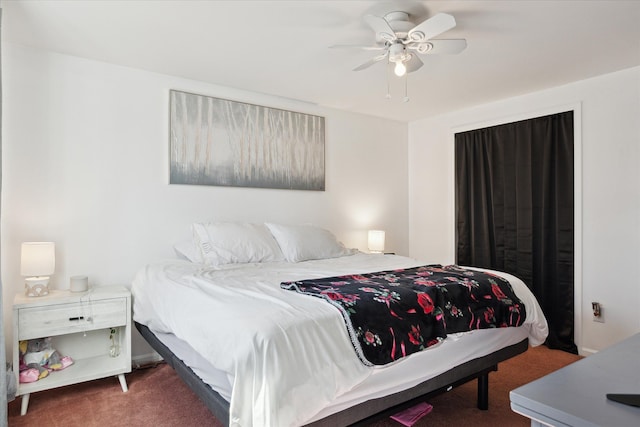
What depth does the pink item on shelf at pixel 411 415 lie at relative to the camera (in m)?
1.98

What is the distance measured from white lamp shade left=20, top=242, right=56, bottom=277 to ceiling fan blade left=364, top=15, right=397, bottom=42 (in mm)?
2451

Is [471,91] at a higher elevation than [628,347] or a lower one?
higher

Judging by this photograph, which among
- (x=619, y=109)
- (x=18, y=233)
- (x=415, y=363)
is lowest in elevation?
(x=415, y=363)

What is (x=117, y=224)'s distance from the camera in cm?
296

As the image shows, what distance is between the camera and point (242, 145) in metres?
3.55

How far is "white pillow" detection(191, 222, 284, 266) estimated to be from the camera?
2.92 metres

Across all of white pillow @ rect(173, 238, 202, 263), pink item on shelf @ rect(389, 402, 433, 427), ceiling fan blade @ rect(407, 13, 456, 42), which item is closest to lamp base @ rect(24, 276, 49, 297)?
white pillow @ rect(173, 238, 202, 263)

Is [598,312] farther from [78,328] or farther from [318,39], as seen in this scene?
[78,328]

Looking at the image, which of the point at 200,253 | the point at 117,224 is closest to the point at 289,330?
the point at 200,253

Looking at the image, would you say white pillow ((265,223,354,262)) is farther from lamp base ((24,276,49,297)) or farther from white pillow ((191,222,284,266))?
lamp base ((24,276,49,297))

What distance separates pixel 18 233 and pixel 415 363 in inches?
108

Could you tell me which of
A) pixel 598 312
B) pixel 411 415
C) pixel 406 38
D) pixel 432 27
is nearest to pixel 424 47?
pixel 406 38

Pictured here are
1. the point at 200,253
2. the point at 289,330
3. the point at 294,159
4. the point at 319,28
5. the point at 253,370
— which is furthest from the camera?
the point at 294,159

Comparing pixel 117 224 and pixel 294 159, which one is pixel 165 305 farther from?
pixel 294 159
